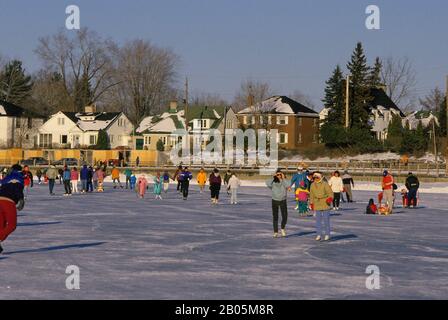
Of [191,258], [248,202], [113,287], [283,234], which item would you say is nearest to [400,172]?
[248,202]

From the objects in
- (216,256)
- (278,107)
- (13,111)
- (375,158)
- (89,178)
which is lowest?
(216,256)

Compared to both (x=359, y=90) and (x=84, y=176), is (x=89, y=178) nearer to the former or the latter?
(x=84, y=176)

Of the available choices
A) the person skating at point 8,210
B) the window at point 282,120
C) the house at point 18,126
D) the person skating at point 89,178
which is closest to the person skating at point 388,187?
the person skating at point 8,210

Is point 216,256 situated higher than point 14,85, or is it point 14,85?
point 14,85

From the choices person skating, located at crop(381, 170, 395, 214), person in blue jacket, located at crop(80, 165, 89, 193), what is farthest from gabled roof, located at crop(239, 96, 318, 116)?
person skating, located at crop(381, 170, 395, 214)

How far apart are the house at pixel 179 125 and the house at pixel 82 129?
273 centimetres

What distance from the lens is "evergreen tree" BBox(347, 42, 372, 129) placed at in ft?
284

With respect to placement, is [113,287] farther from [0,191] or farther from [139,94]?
[139,94]

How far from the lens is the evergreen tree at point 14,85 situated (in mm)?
118062

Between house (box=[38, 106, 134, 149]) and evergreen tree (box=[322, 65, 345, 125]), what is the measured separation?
27.3 m

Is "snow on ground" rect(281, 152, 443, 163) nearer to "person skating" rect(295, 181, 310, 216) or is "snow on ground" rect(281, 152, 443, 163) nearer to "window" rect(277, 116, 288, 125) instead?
"window" rect(277, 116, 288, 125)

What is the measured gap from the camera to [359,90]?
290ft

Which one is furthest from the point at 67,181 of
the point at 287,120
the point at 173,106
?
the point at 173,106

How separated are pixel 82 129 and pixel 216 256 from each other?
8861 centimetres
